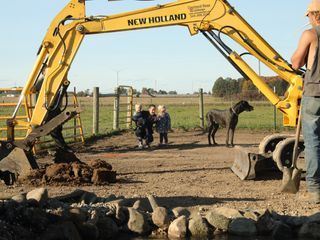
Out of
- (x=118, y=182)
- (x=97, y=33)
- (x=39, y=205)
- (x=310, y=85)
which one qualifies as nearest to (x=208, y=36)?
(x=97, y=33)

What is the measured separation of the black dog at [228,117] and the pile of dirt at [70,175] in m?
8.57

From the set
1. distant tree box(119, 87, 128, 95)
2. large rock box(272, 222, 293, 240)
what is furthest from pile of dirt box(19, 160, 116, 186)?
distant tree box(119, 87, 128, 95)

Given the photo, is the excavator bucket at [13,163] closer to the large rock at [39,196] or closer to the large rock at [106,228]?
the large rock at [39,196]

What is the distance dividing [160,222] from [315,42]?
9.36 ft

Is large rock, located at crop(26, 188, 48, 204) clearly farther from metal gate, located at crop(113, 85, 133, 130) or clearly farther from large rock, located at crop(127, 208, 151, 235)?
metal gate, located at crop(113, 85, 133, 130)

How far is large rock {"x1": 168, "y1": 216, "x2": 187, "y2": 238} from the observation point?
7891 millimetres

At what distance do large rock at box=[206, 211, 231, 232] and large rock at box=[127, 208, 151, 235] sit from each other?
0.77 m

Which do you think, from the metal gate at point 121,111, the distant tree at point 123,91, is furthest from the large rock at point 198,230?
the distant tree at point 123,91

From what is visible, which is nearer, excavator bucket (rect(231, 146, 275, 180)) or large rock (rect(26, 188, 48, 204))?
large rock (rect(26, 188, 48, 204))

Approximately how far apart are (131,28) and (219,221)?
6421mm

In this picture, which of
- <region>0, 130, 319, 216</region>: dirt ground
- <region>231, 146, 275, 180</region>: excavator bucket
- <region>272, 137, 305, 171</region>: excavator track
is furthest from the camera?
<region>231, 146, 275, 180</region>: excavator bucket

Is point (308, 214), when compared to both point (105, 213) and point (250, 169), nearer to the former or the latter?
point (105, 213)

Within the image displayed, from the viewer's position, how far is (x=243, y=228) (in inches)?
313

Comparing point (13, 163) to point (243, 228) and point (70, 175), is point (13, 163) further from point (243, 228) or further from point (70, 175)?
point (243, 228)
